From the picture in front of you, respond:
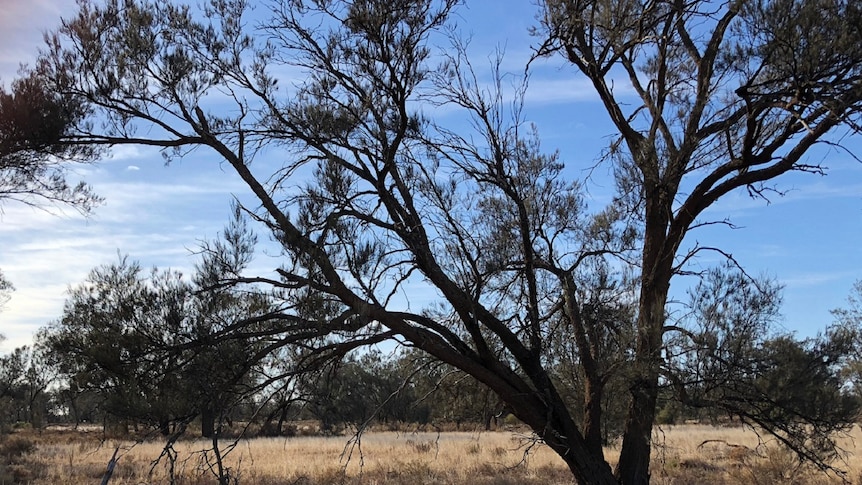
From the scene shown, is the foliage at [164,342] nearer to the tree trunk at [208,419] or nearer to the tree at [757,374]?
the tree trunk at [208,419]

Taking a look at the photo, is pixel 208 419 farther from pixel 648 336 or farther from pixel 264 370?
pixel 648 336

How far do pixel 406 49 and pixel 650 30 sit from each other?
353cm

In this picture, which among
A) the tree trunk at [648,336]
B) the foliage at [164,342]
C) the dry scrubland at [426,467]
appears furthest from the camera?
the dry scrubland at [426,467]

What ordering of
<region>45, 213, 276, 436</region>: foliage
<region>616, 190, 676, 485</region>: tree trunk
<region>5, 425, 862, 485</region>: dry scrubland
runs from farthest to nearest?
<region>5, 425, 862, 485</region>: dry scrubland
<region>616, 190, 676, 485</region>: tree trunk
<region>45, 213, 276, 436</region>: foliage

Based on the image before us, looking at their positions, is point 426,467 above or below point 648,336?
below

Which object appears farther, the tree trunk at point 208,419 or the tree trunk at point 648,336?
the tree trunk at point 648,336

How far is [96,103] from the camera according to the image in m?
7.58

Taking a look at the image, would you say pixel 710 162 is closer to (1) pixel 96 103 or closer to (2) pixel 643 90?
(2) pixel 643 90

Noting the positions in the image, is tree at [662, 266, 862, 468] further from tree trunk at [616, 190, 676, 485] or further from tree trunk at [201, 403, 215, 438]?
tree trunk at [201, 403, 215, 438]

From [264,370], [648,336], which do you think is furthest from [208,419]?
[648,336]

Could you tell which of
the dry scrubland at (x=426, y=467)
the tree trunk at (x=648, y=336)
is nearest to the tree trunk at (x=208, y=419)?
the dry scrubland at (x=426, y=467)

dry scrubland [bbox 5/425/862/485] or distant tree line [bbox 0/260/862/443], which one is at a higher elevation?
distant tree line [bbox 0/260/862/443]

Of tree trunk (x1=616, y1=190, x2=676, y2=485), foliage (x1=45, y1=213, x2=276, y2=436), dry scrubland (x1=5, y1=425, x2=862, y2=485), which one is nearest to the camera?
foliage (x1=45, y1=213, x2=276, y2=436)

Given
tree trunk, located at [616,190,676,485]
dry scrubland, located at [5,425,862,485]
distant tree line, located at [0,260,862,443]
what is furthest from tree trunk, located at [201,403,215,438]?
tree trunk, located at [616,190,676,485]
